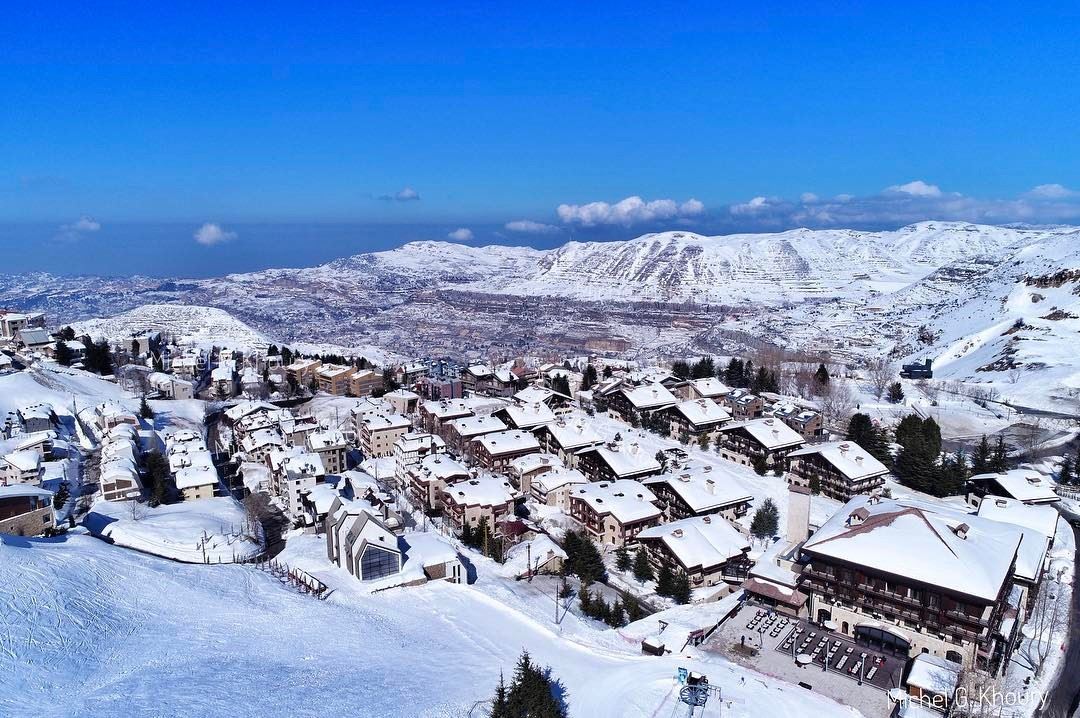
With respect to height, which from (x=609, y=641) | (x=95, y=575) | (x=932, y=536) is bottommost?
(x=609, y=641)

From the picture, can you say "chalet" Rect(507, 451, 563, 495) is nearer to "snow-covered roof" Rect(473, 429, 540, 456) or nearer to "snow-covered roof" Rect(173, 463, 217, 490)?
"snow-covered roof" Rect(473, 429, 540, 456)

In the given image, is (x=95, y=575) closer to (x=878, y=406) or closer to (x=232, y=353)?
(x=878, y=406)

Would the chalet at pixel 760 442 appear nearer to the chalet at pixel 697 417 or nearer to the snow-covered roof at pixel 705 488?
the chalet at pixel 697 417

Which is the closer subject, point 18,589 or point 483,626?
point 18,589

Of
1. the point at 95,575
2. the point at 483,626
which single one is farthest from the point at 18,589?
the point at 483,626

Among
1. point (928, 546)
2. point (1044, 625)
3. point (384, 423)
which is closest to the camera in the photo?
point (928, 546)

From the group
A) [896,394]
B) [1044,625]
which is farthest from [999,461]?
[896,394]

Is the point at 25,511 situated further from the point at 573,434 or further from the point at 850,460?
the point at 850,460

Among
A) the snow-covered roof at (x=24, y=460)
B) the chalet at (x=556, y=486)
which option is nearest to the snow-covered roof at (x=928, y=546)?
the chalet at (x=556, y=486)
